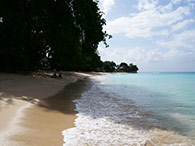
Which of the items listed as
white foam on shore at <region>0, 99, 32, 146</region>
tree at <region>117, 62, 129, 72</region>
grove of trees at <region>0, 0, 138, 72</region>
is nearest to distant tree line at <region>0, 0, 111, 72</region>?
grove of trees at <region>0, 0, 138, 72</region>

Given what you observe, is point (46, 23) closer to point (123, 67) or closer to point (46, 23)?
point (46, 23)

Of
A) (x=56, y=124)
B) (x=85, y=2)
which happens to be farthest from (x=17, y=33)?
(x=56, y=124)

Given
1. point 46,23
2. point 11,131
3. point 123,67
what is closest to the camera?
point 11,131

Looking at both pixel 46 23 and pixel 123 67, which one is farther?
pixel 123 67

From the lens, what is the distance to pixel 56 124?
447 cm

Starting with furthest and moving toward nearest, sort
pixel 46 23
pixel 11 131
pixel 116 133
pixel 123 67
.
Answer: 1. pixel 123 67
2. pixel 46 23
3. pixel 116 133
4. pixel 11 131

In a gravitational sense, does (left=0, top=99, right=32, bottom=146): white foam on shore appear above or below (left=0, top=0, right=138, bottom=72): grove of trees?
below

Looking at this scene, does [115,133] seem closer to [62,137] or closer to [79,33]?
[62,137]

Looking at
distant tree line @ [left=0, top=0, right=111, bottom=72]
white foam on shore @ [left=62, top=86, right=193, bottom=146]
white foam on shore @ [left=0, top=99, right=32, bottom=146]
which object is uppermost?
distant tree line @ [left=0, top=0, right=111, bottom=72]

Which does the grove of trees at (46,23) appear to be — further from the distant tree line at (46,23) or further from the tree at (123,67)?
the tree at (123,67)

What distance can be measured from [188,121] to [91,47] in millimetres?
12624

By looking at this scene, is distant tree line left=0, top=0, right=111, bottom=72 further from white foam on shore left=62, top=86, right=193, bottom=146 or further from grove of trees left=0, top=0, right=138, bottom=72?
white foam on shore left=62, top=86, right=193, bottom=146

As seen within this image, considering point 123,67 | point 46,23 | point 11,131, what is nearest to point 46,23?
point 46,23

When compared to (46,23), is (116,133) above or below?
below
